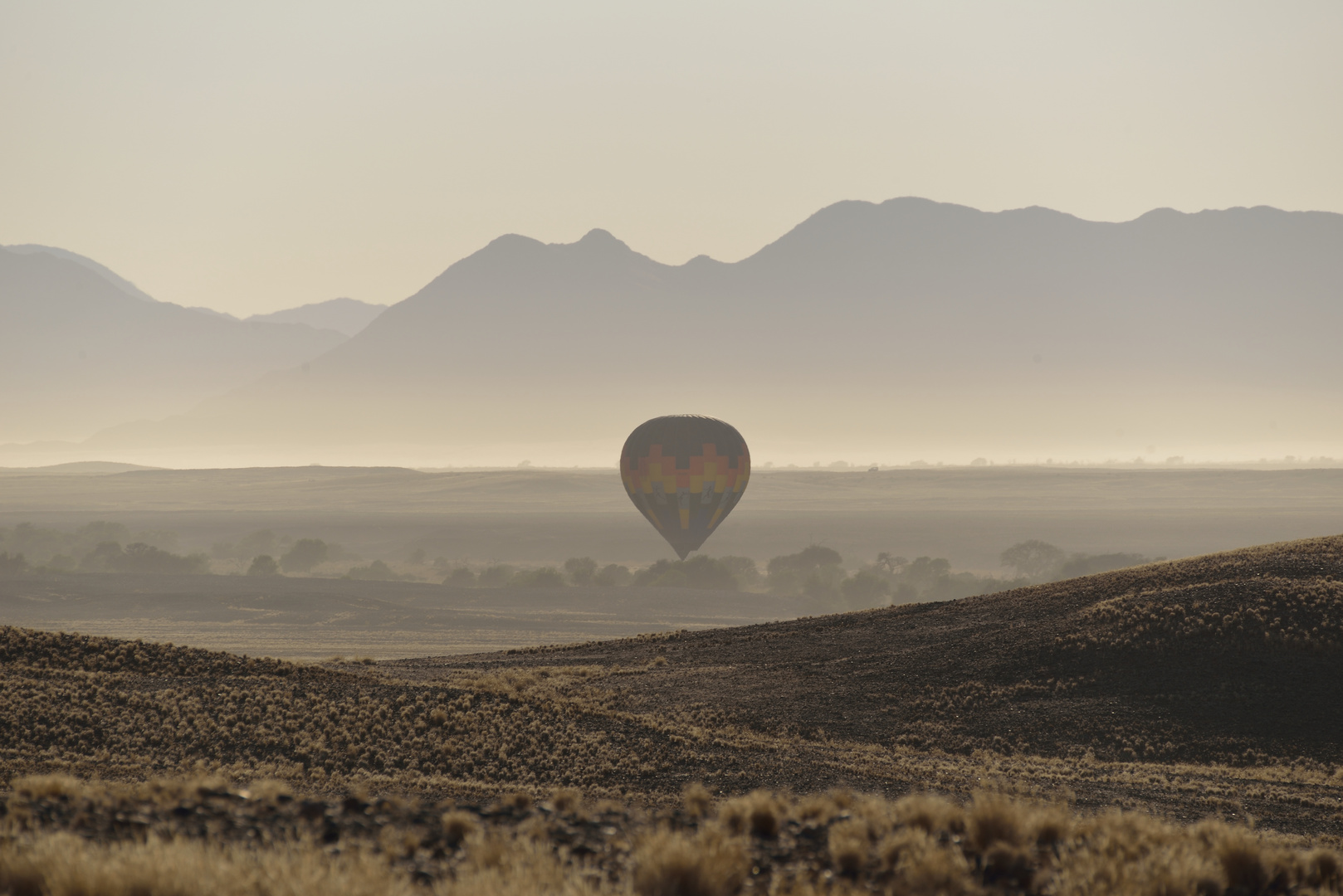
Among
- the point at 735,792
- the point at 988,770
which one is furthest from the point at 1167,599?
the point at 735,792

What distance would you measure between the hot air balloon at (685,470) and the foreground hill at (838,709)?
48658 mm

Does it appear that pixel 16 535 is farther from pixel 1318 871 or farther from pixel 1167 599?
pixel 1318 871

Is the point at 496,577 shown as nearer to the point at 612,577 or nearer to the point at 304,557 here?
the point at 612,577

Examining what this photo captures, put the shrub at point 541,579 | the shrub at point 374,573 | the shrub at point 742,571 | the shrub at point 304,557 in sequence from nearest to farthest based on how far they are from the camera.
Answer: the shrub at point 541,579, the shrub at point 742,571, the shrub at point 374,573, the shrub at point 304,557

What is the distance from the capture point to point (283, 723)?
2483cm

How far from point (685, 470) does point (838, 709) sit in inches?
2347

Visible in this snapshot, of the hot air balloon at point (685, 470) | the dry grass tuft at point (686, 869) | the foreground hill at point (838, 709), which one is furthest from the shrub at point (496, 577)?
the dry grass tuft at point (686, 869)

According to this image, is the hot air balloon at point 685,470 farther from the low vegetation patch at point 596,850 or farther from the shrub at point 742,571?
the low vegetation patch at point 596,850

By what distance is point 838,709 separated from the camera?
3073 centimetres

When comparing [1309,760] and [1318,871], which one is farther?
[1309,760]

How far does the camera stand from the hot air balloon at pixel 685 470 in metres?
89.3

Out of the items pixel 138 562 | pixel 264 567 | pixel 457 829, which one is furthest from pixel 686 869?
pixel 138 562

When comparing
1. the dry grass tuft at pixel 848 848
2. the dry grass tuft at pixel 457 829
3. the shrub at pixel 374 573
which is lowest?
the shrub at pixel 374 573

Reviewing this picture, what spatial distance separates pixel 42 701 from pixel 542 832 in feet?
62.3
